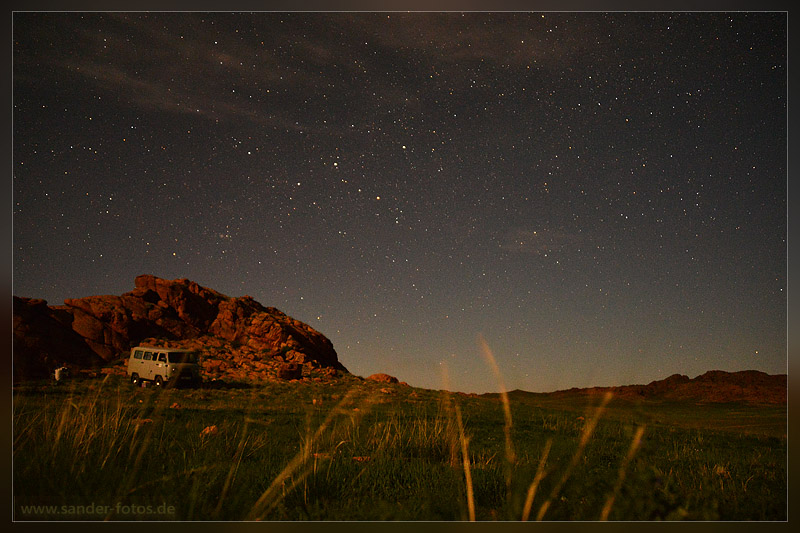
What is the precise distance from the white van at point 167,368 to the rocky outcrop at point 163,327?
1391cm

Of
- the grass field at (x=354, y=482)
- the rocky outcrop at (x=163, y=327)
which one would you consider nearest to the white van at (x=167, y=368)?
the rocky outcrop at (x=163, y=327)

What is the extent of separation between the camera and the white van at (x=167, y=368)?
1959 centimetres

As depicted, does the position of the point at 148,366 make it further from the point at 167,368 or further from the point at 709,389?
the point at 709,389

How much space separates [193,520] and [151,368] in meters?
18.6

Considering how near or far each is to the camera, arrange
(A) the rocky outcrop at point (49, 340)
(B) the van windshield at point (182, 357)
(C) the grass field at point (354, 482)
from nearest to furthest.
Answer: (C) the grass field at point (354, 482), (B) the van windshield at point (182, 357), (A) the rocky outcrop at point (49, 340)

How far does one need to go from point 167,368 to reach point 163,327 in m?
27.2

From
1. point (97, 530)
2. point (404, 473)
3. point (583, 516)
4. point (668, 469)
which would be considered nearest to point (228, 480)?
point (97, 530)

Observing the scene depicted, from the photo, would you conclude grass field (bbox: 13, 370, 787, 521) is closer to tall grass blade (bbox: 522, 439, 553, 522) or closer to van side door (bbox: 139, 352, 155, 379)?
tall grass blade (bbox: 522, 439, 553, 522)

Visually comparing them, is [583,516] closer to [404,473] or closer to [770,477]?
[404,473]

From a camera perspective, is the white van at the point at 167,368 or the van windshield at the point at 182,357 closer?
the white van at the point at 167,368

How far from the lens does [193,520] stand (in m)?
3.78

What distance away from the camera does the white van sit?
19594 millimetres

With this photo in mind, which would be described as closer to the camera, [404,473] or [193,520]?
[193,520]

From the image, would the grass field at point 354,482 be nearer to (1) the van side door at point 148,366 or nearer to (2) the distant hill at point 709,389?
(1) the van side door at point 148,366
